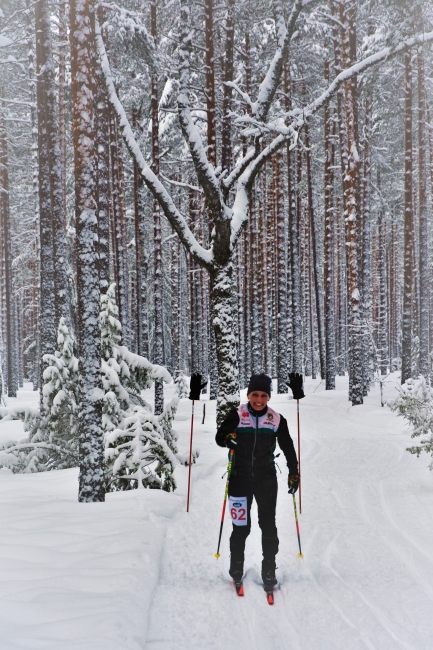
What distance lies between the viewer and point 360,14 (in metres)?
18.8

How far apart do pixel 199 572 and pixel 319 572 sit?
1215mm

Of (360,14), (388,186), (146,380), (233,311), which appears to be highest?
(360,14)

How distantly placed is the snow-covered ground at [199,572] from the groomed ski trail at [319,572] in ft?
0.05

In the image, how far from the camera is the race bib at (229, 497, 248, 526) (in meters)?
4.93

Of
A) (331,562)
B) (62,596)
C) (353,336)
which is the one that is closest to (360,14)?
(353,336)

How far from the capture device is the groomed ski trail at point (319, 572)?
12.7 feet

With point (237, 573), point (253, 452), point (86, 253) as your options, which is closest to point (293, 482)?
point (253, 452)

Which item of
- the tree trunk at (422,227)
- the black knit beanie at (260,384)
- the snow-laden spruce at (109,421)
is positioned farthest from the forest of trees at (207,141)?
the black knit beanie at (260,384)

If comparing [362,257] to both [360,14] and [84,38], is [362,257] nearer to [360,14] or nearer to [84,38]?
[360,14]

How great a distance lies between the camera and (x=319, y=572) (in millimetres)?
5039

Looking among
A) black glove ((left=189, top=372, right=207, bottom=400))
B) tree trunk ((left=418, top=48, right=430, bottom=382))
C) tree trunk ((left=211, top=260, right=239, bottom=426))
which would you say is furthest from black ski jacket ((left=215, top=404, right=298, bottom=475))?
tree trunk ((left=418, top=48, right=430, bottom=382))

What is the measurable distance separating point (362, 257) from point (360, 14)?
358 inches

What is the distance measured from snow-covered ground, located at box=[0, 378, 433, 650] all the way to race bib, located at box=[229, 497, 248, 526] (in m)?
0.58

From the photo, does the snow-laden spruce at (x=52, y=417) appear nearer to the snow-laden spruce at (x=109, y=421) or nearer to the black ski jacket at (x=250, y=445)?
the snow-laden spruce at (x=109, y=421)
